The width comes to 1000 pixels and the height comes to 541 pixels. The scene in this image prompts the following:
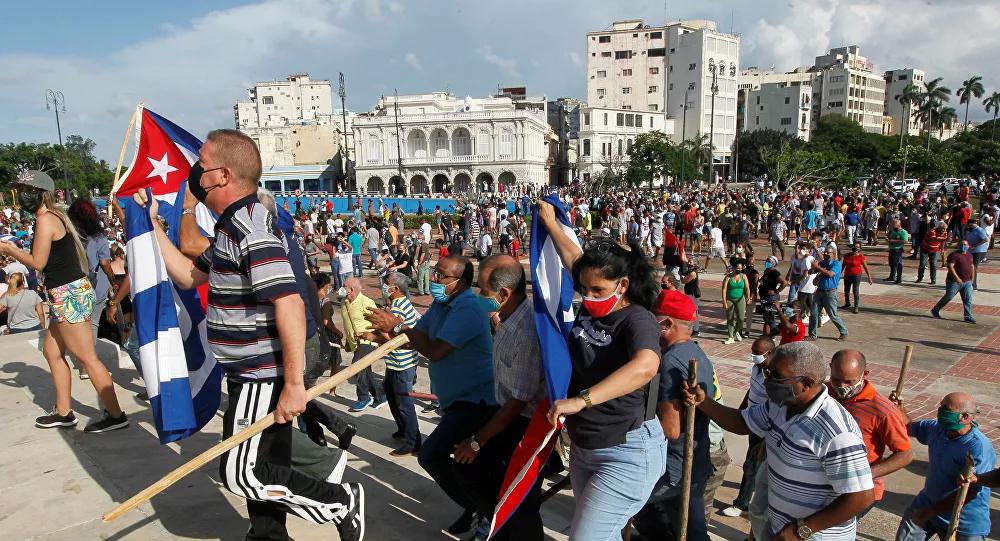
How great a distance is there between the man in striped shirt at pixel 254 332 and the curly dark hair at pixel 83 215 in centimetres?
304

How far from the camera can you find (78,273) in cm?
467

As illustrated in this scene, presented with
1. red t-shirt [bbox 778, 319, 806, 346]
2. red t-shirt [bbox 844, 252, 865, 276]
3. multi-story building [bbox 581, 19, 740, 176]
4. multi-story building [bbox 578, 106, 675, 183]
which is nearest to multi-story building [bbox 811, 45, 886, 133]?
multi-story building [bbox 581, 19, 740, 176]

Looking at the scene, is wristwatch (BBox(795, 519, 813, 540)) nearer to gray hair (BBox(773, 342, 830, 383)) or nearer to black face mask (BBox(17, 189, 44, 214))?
gray hair (BBox(773, 342, 830, 383))

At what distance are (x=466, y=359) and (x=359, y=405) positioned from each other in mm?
3127

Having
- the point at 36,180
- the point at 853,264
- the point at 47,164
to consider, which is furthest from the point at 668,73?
the point at 36,180

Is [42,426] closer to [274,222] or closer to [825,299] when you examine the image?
[274,222]

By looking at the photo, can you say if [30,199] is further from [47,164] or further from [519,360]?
[47,164]

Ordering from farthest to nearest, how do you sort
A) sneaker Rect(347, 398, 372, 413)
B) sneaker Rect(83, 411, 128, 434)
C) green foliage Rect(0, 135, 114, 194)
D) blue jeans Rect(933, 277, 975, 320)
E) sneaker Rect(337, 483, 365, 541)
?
green foliage Rect(0, 135, 114, 194) → blue jeans Rect(933, 277, 975, 320) → sneaker Rect(347, 398, 372, 413) → sneaker Rect(83, 411, 128, 434) → sneaker Rect(337, 483, 365, 541)

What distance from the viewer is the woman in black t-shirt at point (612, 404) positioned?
2.58 meters

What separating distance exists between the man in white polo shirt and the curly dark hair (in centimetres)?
537

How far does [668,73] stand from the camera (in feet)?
315

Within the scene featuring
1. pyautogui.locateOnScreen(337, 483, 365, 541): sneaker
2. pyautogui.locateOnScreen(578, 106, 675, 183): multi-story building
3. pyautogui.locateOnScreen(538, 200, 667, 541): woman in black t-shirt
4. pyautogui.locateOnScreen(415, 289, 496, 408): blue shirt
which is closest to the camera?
pyautogui.locateOnScreen(538, 200, 667, 541): woman in black t-shirt

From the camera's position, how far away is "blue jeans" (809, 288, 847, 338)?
10.0 meters

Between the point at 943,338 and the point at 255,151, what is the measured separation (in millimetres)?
11101
